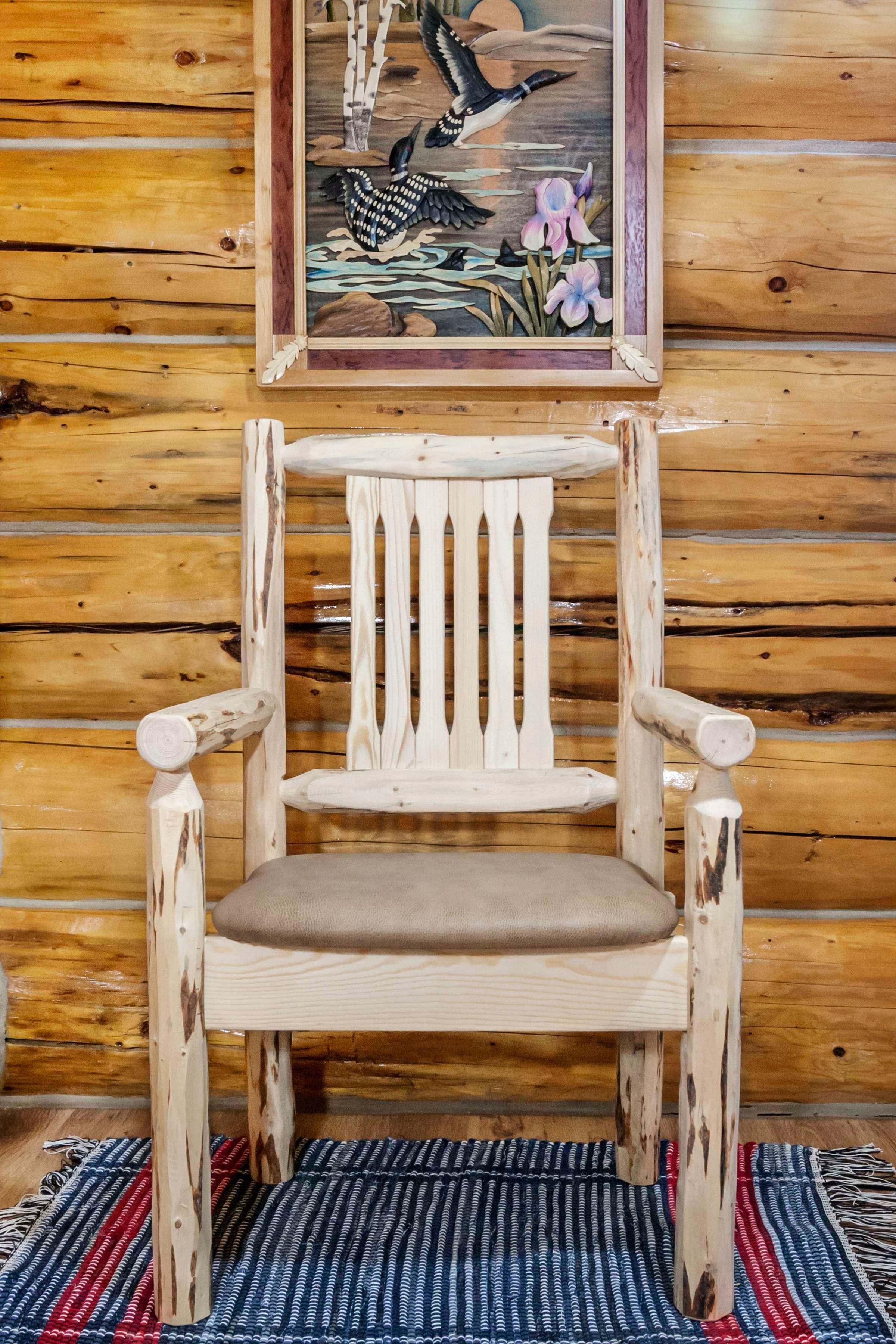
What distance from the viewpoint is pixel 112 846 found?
1541 millimetres

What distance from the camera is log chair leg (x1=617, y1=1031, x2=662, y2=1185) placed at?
1296mm

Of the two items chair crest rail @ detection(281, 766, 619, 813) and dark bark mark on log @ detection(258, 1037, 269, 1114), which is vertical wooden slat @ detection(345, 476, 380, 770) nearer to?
chair crest rail @ detection(281, 766, 619, 813)

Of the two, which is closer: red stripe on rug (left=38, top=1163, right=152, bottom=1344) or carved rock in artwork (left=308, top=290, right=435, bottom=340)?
red stripe on rug (left=38, top=1163, right=152, bottom=1344)

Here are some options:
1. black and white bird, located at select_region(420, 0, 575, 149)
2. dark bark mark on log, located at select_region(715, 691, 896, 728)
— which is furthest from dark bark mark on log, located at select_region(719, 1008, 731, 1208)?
black and white bird, located at select_region(420, 0, 575, 149)

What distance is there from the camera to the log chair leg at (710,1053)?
3.19 ft

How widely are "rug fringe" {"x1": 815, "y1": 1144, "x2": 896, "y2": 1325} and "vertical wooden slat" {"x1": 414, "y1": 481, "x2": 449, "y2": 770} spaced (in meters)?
0.78

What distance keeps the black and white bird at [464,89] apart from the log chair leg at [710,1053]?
109 centimetres

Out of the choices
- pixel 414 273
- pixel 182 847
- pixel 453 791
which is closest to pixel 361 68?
pixel 414 273

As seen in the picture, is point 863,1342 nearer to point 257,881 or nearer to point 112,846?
point 257,881

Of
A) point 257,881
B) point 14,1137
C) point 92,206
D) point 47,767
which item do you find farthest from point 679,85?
point 14,1137

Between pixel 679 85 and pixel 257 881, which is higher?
pixel 679 85

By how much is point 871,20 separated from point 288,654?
4.46 feet

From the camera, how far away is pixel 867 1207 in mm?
1241

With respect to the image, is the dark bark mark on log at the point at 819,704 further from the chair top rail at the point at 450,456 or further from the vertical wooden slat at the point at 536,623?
the chair top rail at the point at 450,456
